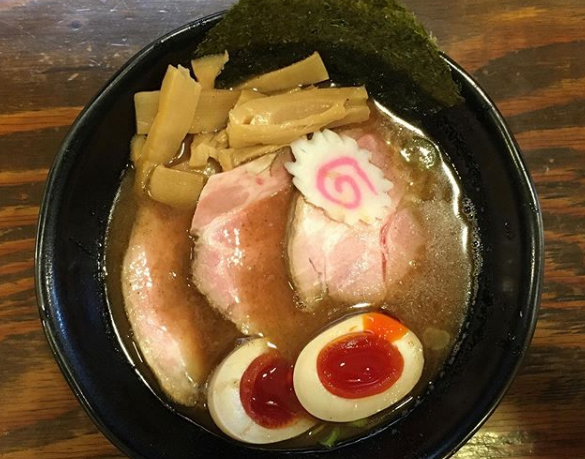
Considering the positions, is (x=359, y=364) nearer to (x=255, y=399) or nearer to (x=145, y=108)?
(x=255, y=399)

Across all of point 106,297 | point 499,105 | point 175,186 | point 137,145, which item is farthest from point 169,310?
point 499,105

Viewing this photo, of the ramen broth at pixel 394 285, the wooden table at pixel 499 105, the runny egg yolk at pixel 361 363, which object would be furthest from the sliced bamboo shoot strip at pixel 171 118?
the runny egg yolk at pixel 361 363

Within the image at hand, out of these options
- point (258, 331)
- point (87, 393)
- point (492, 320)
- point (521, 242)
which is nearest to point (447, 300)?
point (492, 320)

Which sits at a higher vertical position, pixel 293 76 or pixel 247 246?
pixel 293 76

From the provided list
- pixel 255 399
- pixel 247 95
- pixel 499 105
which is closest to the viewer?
pixel 255 399

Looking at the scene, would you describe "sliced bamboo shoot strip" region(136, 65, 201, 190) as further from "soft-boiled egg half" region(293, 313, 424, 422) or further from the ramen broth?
"soft-boiled egg half" region(293, 313, 424, 422)

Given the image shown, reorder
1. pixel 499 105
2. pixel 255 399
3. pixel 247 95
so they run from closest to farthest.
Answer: pixel 255 399
pixel 247 95
pixel 499 105

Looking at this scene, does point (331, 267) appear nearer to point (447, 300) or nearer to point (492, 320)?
point (447, 300)
